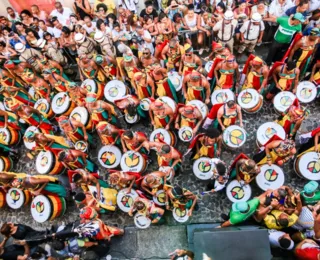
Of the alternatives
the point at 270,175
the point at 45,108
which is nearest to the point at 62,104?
the point at 45,108

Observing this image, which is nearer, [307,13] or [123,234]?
[123,234]

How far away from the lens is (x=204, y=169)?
5371 millimetres

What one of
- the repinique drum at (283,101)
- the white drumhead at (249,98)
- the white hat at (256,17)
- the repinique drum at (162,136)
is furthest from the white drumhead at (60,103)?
the white hat at (256,17)

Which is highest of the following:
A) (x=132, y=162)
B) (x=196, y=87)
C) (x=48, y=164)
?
(x=196, y=87)

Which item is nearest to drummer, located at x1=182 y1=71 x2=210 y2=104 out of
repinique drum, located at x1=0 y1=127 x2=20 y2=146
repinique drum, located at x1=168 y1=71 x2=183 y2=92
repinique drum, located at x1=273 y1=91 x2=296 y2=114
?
repinique drum, located at x1=168 y1=71 x2=183 y2=92

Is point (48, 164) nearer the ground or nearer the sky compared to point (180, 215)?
nearer the sky

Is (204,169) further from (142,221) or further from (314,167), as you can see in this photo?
(314,167)

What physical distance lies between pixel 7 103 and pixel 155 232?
16.5 ft

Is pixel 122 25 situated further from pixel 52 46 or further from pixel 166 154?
pixel 166 154

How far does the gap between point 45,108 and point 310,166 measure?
624 centimetres

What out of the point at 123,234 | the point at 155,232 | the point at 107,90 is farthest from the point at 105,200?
the point at 107,90

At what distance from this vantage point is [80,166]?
232 inches

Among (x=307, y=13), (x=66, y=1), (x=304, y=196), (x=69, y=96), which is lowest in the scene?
(x=304, y=196)

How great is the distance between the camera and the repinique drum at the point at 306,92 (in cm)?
588
